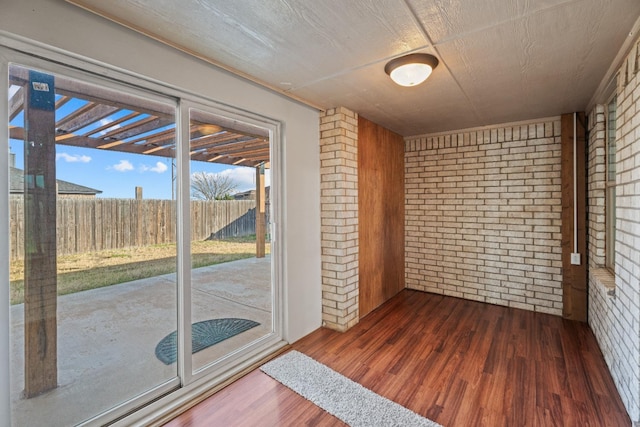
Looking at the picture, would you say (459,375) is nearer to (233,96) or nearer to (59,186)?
(233,96)

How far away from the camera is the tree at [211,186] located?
2.23 meters

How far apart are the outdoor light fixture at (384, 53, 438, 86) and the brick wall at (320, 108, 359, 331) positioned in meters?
1.02

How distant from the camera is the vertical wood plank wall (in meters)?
3.55

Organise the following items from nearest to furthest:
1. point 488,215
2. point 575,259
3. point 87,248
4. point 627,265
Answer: point 87,248 < point 627,265 < point 575,259 < point 488,215

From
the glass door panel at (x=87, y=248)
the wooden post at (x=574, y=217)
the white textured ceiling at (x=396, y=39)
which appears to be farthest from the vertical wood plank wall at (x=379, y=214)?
the glass door panel at (x=87, y=248)

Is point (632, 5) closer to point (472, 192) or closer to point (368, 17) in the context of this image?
point (368, 17)

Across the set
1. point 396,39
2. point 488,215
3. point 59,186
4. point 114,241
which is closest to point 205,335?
point 114,241

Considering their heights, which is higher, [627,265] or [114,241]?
[114,241]

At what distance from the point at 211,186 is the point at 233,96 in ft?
2.44

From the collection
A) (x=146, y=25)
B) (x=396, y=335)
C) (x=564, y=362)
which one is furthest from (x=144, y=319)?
(x=564, y=362)

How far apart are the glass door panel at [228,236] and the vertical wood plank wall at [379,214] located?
125 centimetres

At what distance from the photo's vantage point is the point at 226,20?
1.63 m

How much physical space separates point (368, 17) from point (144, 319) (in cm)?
234

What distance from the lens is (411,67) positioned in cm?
207
